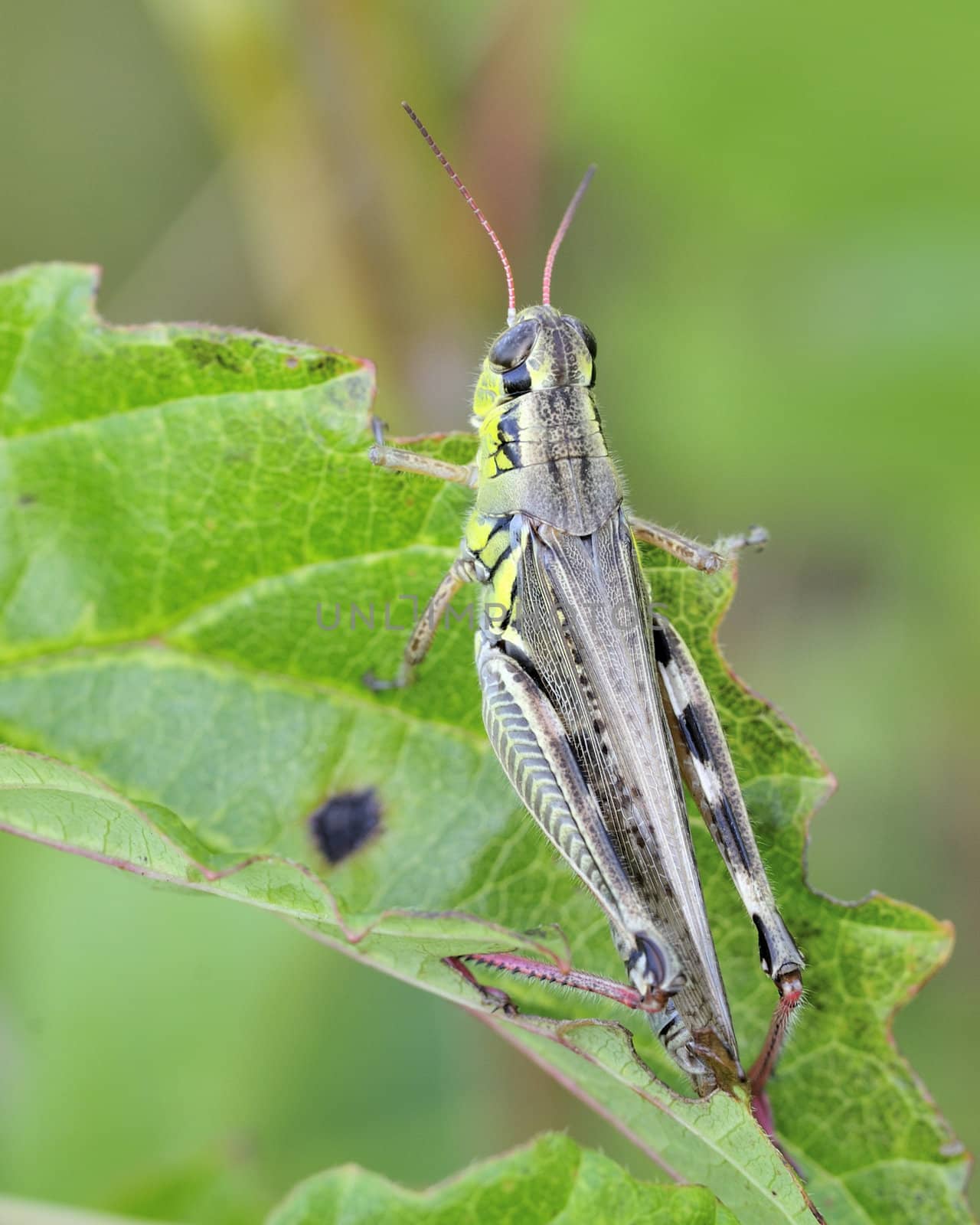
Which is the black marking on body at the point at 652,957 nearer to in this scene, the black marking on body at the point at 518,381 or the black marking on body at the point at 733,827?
the black marking on body at the point at 733,827

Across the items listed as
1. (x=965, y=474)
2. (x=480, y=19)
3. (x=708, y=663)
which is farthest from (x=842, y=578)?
(x=480, y=19)

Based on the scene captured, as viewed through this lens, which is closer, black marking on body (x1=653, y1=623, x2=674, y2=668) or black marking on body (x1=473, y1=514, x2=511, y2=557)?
black marking on body (x1=653, y1=623, x2=674, y2=668)

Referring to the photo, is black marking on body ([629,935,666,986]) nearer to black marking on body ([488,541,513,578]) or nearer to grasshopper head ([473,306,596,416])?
black marking on body ([488,541,513,578])

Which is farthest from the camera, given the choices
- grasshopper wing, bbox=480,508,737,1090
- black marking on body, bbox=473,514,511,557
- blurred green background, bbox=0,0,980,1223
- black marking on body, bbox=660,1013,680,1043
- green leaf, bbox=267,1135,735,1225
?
blurred green background, bbox=0,0,980,1223

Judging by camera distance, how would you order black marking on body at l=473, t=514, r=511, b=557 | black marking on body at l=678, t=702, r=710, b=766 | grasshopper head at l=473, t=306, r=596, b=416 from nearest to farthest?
1. black marking on body at l=678, t=702, r=710, b=766
2. black marking on body at l=473, t=514, r=511, b=557
3. grasshopper head at l=473, t=306, r=596, b=416

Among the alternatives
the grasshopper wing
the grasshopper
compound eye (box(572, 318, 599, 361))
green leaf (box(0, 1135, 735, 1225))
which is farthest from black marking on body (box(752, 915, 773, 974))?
compound eye (box(572, 318, 599, 361))

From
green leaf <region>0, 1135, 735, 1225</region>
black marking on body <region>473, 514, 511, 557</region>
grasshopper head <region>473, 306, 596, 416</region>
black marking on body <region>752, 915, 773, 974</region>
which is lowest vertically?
green leaf <region>0, 1135, 735, 1225</region>

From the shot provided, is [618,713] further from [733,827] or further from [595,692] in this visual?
[733,827]

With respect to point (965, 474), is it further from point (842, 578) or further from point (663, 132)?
point (663, 132)

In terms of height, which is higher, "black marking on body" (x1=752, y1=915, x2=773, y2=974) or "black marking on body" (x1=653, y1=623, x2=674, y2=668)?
"black marking on body" (x1=653, y1=623, x2=674, y2=668)
